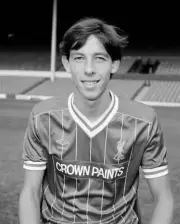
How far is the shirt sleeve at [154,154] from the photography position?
6.36ft

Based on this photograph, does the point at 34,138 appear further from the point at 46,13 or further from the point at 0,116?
the point at 46,13

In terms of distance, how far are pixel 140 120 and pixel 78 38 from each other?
43 cm

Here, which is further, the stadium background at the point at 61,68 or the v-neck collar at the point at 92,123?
the stadium background at the point at 61,68

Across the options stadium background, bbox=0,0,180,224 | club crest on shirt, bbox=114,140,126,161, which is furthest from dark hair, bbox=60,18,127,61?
stadium background, bbox=0,0,180,224

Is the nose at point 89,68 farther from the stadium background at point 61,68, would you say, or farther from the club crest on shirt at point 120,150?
the stadium background at point 61,68

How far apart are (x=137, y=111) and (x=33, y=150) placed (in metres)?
0.47

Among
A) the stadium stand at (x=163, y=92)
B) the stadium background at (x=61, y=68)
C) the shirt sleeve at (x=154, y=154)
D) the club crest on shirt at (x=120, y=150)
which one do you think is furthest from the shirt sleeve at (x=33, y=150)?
Result: the stadium stand at (x=163, y=92)

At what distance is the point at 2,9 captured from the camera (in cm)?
1264

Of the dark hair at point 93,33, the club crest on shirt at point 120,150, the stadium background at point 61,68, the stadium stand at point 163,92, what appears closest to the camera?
the dark hair at point 93,33

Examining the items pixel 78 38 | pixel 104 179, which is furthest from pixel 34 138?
pixel 78 38

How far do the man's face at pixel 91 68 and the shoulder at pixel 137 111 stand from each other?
16cm

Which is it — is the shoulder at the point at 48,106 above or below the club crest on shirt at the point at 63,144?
above

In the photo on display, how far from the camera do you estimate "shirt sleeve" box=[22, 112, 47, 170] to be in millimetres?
1961

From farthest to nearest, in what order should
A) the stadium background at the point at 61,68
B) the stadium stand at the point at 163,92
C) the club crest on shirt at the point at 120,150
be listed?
1. the stadium stand at the point at 163,92
2. the stadium background at the point at 61,68
3. the club crest on shirt at the point at 120,150
